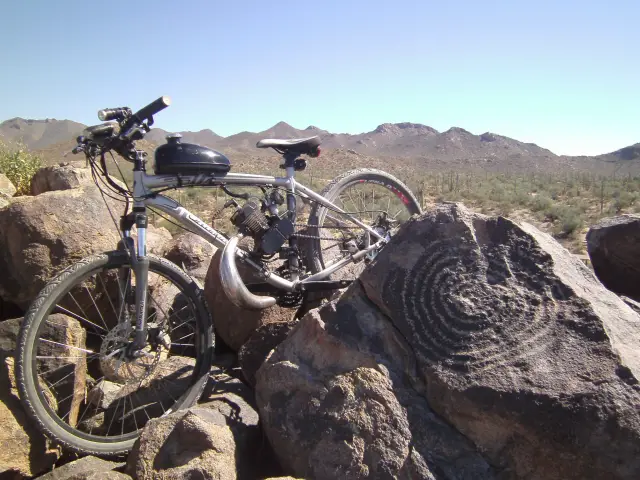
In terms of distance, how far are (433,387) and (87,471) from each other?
1.63m

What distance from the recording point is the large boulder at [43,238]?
360cm

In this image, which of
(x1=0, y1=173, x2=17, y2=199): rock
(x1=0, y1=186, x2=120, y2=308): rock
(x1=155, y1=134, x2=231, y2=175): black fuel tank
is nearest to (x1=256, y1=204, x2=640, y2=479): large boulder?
(x1=155, y1=134, x2=231, y2=175): black fuel tank

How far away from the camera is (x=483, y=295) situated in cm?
248

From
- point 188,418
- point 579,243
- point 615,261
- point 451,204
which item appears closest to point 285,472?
point 188,418

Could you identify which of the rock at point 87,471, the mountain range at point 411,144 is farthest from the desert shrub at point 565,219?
the mountain range at point 411,144

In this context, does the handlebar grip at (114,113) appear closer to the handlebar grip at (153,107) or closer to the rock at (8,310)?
the handlebar grip at (153,107)

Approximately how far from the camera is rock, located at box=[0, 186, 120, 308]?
3.60 meters

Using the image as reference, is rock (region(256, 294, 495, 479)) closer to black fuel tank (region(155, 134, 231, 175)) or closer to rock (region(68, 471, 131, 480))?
rock (region(68, 471, 131, 480))

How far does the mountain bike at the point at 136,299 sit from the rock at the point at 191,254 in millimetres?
841

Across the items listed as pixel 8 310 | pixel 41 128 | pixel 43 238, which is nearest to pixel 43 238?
pixel 43 238

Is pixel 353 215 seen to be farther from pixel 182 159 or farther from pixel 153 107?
pixel 153 107

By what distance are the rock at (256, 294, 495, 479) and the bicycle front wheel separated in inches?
31.7

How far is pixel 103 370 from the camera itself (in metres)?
3.12

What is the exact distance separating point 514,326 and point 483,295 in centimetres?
20
